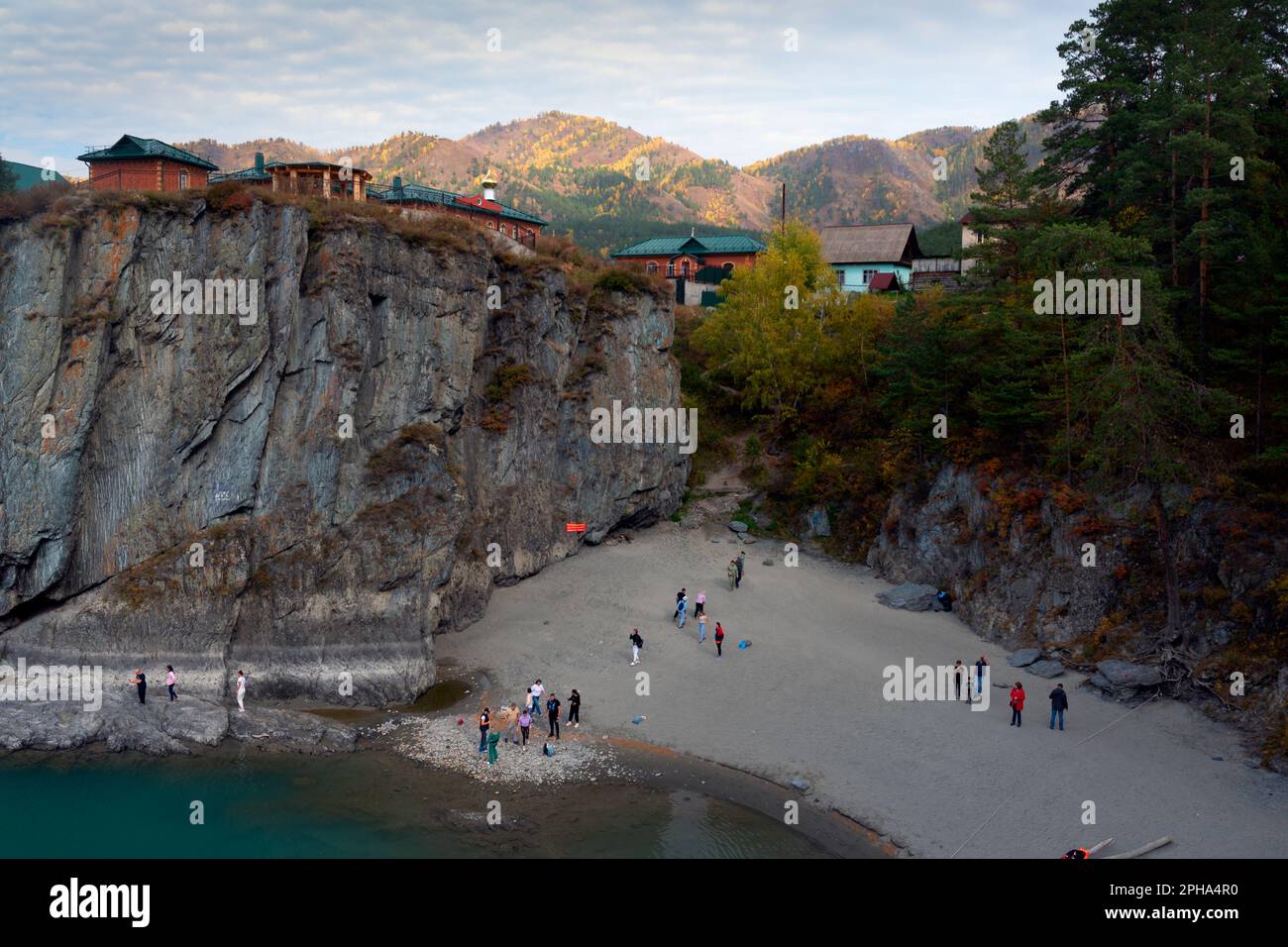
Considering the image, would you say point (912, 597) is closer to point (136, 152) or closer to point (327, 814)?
point (327, 814)

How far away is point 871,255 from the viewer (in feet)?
209

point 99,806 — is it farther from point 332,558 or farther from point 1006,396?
point 1006,396

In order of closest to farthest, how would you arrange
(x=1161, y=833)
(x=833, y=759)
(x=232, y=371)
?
(x=1161, y=833) < (x=833, y=759) < (x=232, y=371)

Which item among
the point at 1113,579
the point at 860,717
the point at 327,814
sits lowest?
the point at 327,814

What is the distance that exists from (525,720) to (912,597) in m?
16.7

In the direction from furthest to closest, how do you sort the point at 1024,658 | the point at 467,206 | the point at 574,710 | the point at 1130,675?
the point at 467,206 < the point at 1024,658 < the point at 574,710 < the point at 1130,675

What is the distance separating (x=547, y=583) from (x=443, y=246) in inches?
534

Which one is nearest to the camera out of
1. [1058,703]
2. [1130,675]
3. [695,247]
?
[1058,703]

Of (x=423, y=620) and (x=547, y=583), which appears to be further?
(x=547, y=583)

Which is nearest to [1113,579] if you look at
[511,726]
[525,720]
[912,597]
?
[912,597]

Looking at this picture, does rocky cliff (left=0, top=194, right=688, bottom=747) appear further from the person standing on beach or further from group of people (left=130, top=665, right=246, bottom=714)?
the person standing on beach

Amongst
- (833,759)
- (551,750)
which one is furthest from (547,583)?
(833,759)

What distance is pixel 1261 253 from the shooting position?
2783cm

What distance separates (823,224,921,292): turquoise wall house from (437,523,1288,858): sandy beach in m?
29.5
